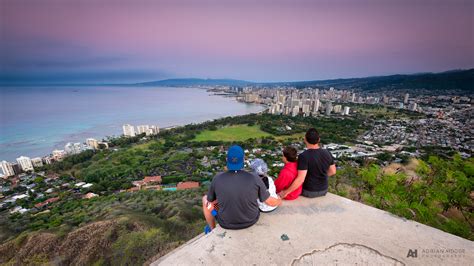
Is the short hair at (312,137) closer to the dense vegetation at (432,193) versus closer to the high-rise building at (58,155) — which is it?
the dense vegetation at (432,193)

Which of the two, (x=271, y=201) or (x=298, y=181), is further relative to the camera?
(x=298, y=181)

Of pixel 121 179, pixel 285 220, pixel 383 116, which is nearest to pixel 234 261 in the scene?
pixel 285 220

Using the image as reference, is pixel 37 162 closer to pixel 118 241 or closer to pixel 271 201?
pixel 118 241

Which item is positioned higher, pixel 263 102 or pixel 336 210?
pixel 336 210

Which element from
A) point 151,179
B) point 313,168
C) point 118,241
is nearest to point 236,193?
point 313,168

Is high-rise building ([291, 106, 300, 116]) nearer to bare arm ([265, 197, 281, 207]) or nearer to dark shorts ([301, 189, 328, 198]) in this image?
dark shorts ([301, 189, 328, 198])

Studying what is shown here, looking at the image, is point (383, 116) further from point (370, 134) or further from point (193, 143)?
point (193, 143)

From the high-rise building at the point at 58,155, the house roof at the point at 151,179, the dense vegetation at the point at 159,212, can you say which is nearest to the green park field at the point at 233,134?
the dense vegetation at the point at 159,212
